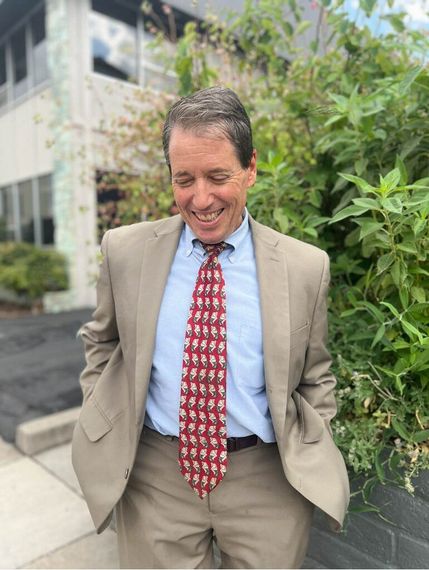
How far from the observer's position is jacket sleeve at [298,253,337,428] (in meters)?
1.50

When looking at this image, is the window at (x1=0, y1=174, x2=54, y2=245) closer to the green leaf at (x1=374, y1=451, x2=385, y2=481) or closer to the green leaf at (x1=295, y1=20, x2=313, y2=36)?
the green leaf at (x1=295, y1=20, x2=313, y2=36)

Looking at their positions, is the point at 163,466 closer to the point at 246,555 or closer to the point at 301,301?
the point at 246,555

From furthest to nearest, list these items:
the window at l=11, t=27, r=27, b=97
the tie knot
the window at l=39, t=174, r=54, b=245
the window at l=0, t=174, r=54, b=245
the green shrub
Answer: the window at l=11, t=27, r=27, b=97 → the window at l=0, t=174, r=54, b=245 → the window at l=39, t=174, r=54, b=245 → the green shrub → the tie knot

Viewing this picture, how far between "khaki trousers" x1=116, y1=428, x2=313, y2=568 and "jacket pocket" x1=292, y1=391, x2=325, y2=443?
133mm

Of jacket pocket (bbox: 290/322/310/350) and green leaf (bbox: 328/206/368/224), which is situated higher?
green leaf (bbox: 328/206/368/224)

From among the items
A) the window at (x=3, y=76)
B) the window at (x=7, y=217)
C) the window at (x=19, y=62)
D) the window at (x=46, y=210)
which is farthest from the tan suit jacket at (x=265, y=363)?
the window at (x=3, y=76)

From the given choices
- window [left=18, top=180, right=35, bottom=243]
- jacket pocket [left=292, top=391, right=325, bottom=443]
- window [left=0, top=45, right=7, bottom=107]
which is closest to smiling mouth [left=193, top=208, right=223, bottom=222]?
jacket pocket [left=292, top=391, right=325, bottom=443]

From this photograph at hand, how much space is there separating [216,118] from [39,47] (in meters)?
10.7

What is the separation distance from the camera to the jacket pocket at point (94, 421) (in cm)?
156

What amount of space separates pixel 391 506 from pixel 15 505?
7.31ft

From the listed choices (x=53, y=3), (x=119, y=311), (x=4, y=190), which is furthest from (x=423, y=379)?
(x=4, y=190)

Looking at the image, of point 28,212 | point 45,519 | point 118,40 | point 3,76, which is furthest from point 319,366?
point 3,76

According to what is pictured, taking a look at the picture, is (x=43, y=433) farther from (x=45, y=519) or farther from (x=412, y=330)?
(x=412, y=330)

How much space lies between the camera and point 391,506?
1687 mm
